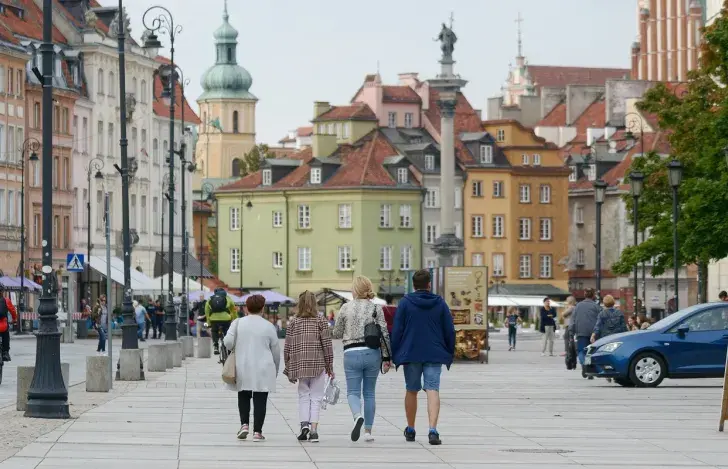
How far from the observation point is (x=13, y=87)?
92.8 m

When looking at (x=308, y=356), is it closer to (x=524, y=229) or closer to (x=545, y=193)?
(x=524, y=229)

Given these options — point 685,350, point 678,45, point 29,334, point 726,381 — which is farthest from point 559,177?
point 726,381

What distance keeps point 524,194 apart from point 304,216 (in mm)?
14671

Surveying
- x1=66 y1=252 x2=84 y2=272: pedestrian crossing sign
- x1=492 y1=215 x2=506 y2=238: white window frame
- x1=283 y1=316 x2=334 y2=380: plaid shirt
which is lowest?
x1=283 y1=316 x2=334 y2=380: plaid shirt

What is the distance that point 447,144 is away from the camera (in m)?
98.6

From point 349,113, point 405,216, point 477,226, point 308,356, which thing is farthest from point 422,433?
point 349,113

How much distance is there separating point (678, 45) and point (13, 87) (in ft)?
269

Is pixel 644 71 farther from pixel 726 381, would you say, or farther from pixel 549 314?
pixel 726 381

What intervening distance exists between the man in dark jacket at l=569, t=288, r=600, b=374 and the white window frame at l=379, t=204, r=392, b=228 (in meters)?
91.0

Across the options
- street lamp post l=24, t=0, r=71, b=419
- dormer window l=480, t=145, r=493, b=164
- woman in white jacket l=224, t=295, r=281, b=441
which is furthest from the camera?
dormer window l=480, t=145, r=493, b=164

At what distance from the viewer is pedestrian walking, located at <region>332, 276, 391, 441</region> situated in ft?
71.0

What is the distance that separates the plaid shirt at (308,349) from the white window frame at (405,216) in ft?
363

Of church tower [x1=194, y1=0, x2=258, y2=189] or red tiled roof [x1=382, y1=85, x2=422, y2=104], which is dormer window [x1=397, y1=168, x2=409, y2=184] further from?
church tower [x1=194, y1=0, x2=258, y2=189]

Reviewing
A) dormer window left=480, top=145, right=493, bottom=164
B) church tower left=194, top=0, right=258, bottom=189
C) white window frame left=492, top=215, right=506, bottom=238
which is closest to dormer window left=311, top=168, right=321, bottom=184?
dormer window left=480, top=145, right=493, bottom=164
